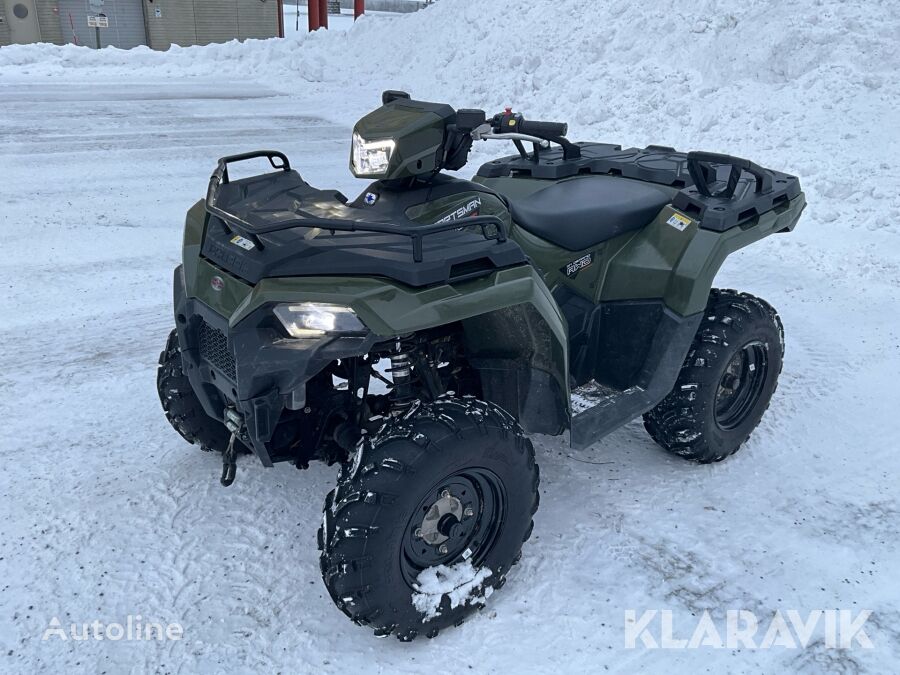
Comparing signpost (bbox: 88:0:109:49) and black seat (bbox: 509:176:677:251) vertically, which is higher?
black seat (bbox: 509:176:677:251)

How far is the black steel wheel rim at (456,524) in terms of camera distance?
2371mm

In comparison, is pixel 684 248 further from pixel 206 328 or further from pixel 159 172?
pixel 159 172

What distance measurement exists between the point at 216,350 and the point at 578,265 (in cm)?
153

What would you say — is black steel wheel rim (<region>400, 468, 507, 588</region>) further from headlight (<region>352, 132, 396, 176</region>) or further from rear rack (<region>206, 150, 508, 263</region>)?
headlight (<region>352, 132, 396, 176</region>)

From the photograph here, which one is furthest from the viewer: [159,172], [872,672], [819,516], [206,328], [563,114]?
[563,114]

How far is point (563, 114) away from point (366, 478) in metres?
7.63

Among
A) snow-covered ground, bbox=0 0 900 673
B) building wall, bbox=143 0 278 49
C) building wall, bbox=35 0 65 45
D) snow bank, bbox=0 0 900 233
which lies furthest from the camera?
building wall, bbox=143 0 278 49

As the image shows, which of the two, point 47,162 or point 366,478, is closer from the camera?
point 366,478

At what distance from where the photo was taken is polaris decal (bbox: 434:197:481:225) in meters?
2.57

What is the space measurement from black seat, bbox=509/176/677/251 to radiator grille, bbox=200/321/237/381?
4.13ft

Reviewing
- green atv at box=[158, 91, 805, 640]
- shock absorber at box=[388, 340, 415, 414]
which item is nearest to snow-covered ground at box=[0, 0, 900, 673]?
green atv at box=[158, 91, 805, 640]

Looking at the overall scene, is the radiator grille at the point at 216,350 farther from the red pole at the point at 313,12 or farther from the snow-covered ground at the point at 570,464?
the red pole at the point at 313,12

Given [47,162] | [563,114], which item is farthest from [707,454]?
[47,162]

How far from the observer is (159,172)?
791 centimetres
